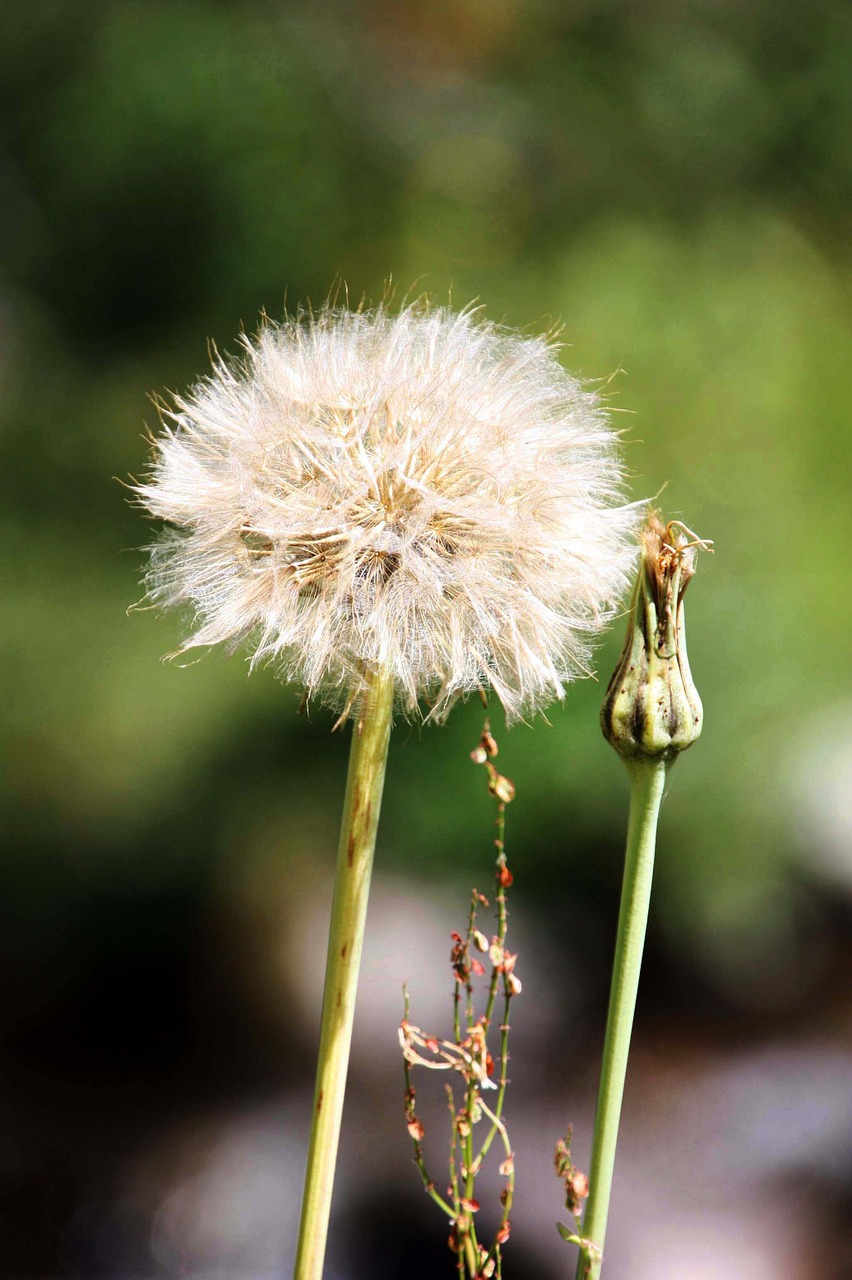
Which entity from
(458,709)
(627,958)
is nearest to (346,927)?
(627,958)

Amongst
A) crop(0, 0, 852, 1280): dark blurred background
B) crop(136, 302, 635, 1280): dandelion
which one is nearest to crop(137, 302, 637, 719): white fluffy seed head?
crop(136, 302, 635, 1280): dandelion

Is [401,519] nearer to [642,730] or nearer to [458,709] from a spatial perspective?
[642,730]

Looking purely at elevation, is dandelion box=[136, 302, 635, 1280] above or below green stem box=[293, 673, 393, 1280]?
above

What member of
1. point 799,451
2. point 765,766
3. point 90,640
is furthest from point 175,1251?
point 799,451

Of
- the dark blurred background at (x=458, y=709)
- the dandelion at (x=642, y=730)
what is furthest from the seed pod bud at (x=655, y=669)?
the dark blurred background at (x=458, y=709)

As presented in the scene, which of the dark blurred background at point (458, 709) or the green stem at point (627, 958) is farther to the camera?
the dark blurred background at point (458, 709)

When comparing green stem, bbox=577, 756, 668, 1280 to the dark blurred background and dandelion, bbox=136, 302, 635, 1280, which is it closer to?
dandelion, bbox=136, 302, 635, 1280

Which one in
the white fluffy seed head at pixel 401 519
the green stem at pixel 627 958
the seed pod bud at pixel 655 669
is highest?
the white fluffy seed head at pixel 401 519

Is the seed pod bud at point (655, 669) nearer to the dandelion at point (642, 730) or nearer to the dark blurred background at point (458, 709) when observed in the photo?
the dandelion at point (642, 730)

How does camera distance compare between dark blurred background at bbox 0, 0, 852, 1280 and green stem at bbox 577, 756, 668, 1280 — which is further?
dark blurred background at bbox 0, 0, 852, 1280
